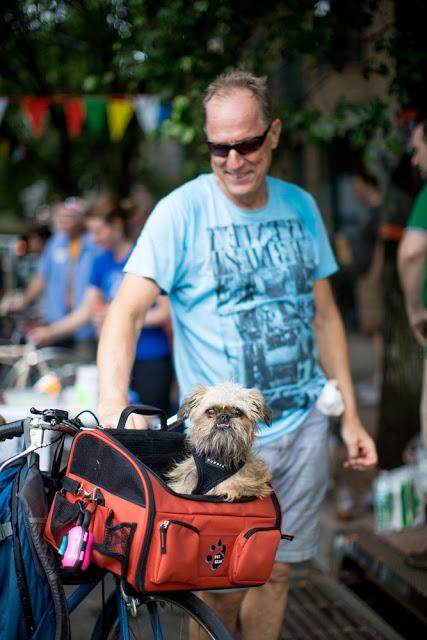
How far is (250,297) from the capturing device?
10.6 feet

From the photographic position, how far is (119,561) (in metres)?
2.25

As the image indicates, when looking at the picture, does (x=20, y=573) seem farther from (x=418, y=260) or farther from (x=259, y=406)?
(x=418, y=260)

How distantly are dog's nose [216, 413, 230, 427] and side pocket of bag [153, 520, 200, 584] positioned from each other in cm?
33

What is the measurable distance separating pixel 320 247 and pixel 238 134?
670 millimetres

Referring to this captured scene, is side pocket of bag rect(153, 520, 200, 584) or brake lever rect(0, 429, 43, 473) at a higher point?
brake lever rect(0, 429, 43, 473)

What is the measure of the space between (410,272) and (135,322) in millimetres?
2008

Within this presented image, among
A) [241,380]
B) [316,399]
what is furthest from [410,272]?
[241,380]

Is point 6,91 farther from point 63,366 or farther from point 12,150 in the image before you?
point 63,366

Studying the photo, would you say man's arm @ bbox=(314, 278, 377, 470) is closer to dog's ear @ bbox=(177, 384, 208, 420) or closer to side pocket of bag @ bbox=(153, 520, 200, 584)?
dog's ear @ bbox=(177, 384, 208, 420)

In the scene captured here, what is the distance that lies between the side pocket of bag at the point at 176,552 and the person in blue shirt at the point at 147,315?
3.58m

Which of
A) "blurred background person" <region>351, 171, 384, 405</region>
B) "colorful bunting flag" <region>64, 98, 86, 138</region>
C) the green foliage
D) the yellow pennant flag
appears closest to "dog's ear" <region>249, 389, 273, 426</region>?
the green foliage

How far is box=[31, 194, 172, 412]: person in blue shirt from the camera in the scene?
19.6 ft

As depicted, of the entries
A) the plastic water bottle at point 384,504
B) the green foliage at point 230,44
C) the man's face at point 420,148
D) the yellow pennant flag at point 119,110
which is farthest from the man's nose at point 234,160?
the yellow pennant flag at point 119,110

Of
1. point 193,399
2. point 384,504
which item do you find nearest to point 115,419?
point 193,399
